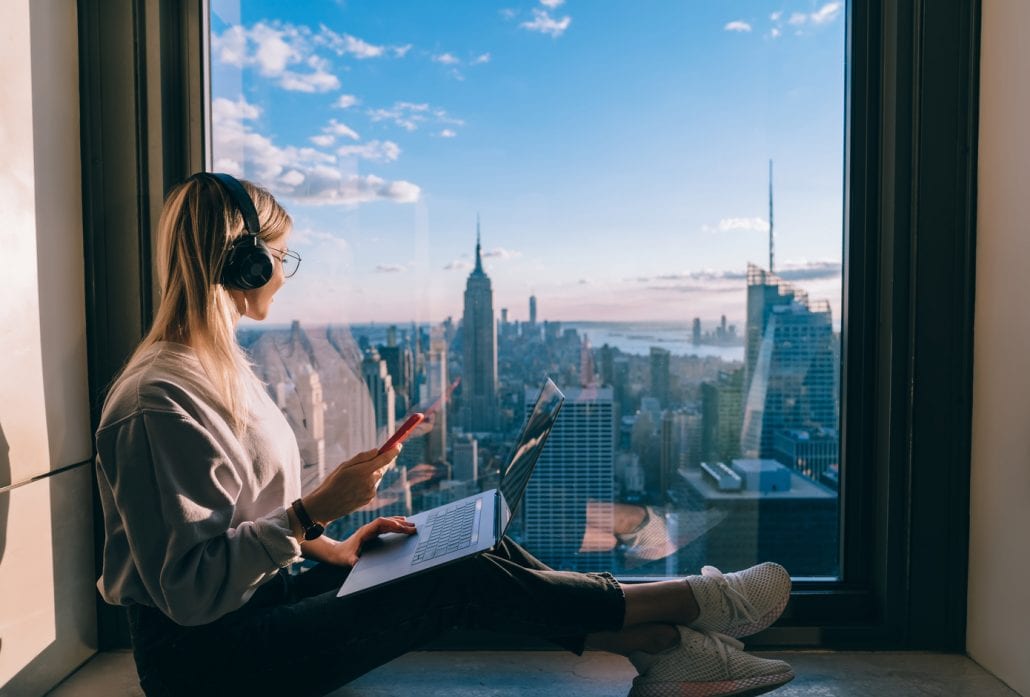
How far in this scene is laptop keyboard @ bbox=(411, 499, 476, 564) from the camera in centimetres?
123

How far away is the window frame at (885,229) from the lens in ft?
5.23

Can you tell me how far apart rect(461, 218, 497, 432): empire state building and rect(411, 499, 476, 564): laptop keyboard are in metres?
0.30

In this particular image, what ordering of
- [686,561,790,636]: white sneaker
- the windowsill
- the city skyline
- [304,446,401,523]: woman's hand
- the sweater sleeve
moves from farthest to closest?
the city skyline → the windowsill → [686,561,790,636]: white sneaker → [304,446,401,523]: woman's hand → the sweater sleeve

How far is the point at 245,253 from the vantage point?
1203 millimetres

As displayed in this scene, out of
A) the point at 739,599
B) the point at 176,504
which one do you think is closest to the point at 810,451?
the point at 739,599

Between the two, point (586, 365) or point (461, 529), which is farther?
point (586, 365)

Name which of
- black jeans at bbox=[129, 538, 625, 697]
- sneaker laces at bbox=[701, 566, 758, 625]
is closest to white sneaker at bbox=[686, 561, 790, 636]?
sneaker laces at bbox=[701, 566, 758, 625]

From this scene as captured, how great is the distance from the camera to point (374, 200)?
1.72 meters

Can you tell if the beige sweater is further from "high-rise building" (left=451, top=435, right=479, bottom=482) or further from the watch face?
"high-rise building" (left=451, top=435, right=479, bottom=482)

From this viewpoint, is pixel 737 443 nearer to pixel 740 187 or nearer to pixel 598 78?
pixel 740 187

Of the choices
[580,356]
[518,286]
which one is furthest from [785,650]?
[518,286]

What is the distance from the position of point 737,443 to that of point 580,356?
1.43 feet

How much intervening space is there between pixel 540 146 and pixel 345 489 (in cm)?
97

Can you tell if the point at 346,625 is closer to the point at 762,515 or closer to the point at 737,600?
the point at 737,600
